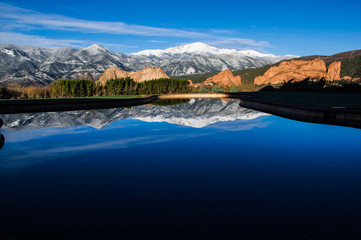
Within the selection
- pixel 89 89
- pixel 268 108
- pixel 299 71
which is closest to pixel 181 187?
pixel 268 108

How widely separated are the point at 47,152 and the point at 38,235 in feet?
17.9

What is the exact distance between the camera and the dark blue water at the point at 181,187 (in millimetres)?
3891

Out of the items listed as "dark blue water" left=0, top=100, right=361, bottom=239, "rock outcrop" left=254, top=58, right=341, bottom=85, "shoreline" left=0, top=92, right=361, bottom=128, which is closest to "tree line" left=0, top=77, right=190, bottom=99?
"shoreline" left=0, top=92, right=361, bottom=128

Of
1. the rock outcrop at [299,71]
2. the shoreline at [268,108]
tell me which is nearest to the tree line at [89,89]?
the shoreline at [268,108]

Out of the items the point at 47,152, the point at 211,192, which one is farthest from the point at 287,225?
the point at 47,152

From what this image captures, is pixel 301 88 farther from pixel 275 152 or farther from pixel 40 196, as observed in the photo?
pixel 40 196

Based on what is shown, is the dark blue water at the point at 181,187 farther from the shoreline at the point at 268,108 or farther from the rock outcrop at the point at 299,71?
the rock outcrop at the point at 299,71

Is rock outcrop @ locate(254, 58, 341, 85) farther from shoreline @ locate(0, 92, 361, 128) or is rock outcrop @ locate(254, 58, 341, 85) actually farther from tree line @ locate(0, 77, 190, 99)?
shoreline @ locate(0, 92, 361, 128)

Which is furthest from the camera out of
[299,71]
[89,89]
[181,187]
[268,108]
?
[299,71]

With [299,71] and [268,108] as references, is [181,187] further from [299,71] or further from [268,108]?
[299,71]

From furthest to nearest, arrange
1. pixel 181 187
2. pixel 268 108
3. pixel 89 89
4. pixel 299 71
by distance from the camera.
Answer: pixel 299 71
pixel 89 89
pixel 268 108
pixel 181 187

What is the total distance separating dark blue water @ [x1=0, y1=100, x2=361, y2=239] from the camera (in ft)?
12.8

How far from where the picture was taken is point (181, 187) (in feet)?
18.1

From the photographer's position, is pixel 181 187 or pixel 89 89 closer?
pixel 181 187
